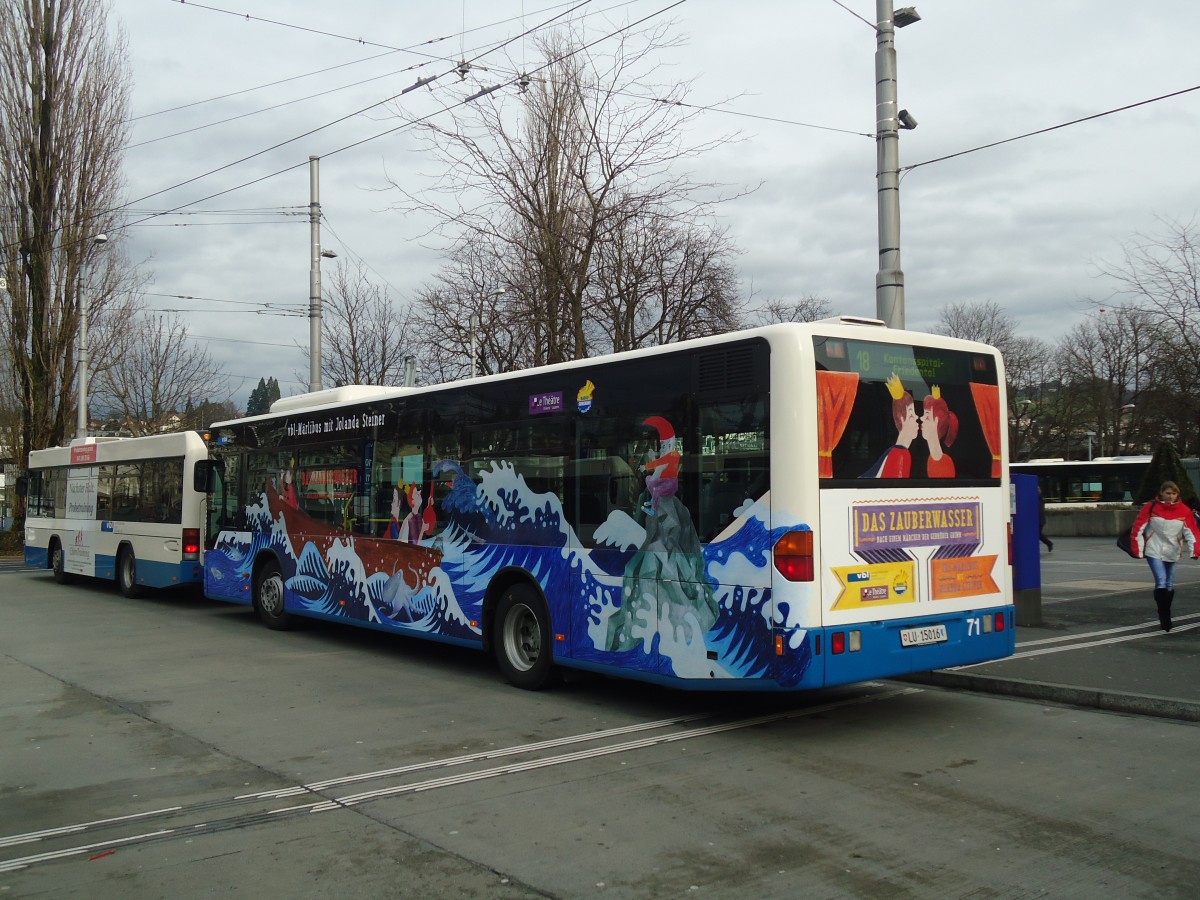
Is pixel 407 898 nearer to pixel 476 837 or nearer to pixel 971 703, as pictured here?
pixel 476 837

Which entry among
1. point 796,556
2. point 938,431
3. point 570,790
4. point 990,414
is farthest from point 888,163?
point 570,790

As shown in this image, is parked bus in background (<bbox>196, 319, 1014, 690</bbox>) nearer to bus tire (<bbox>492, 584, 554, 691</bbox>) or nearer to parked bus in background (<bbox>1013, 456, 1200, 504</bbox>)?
bus tire (<bbox>492, 584, 554, 691</bbox>)

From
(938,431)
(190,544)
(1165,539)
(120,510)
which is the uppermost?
(938,431)

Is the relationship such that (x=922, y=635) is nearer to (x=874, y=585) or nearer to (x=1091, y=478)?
(x=874, y=585)

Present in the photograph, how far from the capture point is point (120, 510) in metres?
19.2

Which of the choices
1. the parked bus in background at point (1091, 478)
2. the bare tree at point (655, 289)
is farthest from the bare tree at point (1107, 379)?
the bare tree at point (655, 289)

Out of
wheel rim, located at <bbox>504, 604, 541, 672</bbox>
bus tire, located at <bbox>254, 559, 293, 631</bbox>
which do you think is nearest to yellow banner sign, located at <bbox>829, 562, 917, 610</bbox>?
wheel rim, located at <bbox>504, 604, 541, 672</bbox>

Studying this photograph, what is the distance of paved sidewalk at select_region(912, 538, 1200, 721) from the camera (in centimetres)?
858

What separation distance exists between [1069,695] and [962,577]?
64.4 inches

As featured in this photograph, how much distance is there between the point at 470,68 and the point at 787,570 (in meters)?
11.2

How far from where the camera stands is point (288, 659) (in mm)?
11703

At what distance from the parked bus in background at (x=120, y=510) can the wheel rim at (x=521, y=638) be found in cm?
891

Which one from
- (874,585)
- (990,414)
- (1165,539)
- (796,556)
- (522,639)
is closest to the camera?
(796,556)

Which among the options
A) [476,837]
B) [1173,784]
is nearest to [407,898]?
[476,837]
